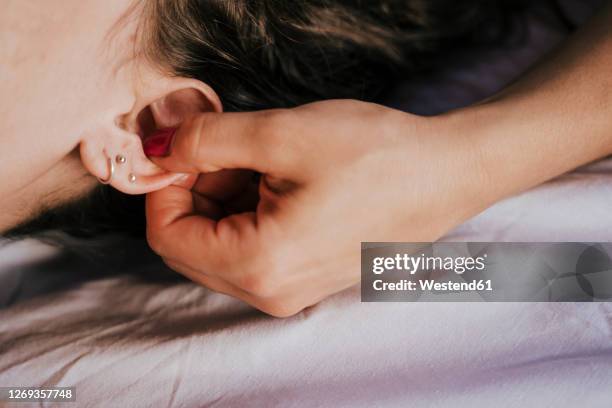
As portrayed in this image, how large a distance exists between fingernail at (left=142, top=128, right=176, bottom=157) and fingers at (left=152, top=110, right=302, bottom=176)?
0.15 ft

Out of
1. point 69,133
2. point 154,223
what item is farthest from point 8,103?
point 154,223

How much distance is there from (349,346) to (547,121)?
0.31 meters

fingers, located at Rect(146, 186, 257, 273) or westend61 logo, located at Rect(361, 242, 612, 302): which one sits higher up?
fingers, located at Rect(146, 186, 257, 273)

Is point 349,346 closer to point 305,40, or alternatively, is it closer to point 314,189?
point 314,189

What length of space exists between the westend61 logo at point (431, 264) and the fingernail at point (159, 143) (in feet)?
0.81

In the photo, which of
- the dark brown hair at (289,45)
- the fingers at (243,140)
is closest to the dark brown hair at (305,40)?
the dark brown hair at (289,45)

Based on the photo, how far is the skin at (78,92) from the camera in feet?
1.80

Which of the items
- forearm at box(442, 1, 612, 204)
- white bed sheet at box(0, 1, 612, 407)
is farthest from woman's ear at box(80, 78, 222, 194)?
forearm at box(442, 1, 612, 204)

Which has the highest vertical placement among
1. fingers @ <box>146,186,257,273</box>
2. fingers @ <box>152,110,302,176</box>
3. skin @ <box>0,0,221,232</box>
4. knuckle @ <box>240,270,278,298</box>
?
skin @ <box>0,0,221,232</box>

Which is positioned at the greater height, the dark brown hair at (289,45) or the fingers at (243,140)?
the dark brown hair at (289,45)

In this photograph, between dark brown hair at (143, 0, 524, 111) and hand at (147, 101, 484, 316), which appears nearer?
hand at (147, 101, 484, 316)

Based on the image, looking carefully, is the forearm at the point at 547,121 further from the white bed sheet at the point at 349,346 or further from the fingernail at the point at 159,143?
the fingernail at the point at 159,143

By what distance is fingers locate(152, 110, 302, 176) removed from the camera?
543mm

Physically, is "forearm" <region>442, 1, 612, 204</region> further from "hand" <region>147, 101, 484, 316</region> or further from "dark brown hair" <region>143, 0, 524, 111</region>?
"dark brown hair" <region>143, 0, 524, 111</region>
